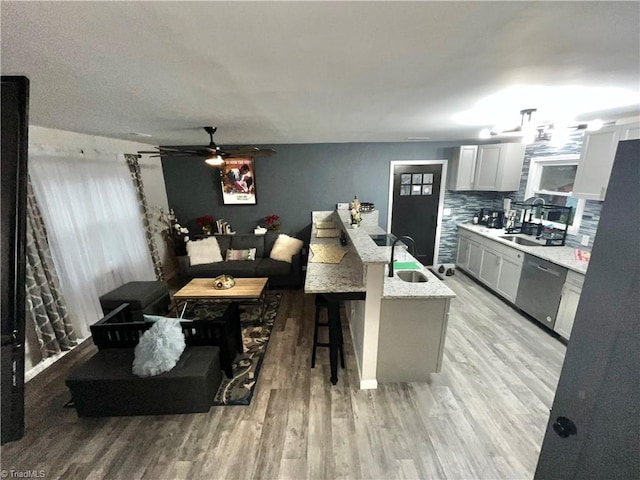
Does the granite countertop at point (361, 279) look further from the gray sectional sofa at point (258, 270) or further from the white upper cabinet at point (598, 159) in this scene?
the white upper cabinet at point (598, 159)

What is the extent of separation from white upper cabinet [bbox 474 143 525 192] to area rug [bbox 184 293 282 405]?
12.7 feet

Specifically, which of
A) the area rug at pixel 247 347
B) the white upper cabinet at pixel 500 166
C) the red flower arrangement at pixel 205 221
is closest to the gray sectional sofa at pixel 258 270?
the area rug at pixel 247 347

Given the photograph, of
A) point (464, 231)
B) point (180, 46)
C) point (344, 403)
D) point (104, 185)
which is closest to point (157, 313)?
point (104, 185)

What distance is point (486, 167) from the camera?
405 centimetres

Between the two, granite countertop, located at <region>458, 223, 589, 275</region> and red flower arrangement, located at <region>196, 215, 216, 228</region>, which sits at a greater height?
red flower arrangement, located at <region>196, 215, 216, 228</region>

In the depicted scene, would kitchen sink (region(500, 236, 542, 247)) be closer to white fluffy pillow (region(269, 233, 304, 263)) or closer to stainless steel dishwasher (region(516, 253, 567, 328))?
stainless steel dishwasher (region(516, 253, 567, 328))

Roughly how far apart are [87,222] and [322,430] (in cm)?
344

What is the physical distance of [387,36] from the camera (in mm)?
909

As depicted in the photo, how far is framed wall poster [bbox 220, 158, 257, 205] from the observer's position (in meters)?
4.47

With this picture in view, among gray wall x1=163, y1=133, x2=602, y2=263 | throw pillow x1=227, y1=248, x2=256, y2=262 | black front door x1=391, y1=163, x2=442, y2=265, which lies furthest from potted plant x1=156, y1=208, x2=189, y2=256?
black front door x1=391, y1=163, x2=442, y2=265

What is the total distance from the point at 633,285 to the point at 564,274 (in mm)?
2587

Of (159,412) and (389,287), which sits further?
(389,287)

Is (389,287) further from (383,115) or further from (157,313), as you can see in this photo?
(157,313)

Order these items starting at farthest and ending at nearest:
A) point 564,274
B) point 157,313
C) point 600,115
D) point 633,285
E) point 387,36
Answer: point 157,313
point 564,274
point 600,115
point 387,36
point 633,285
